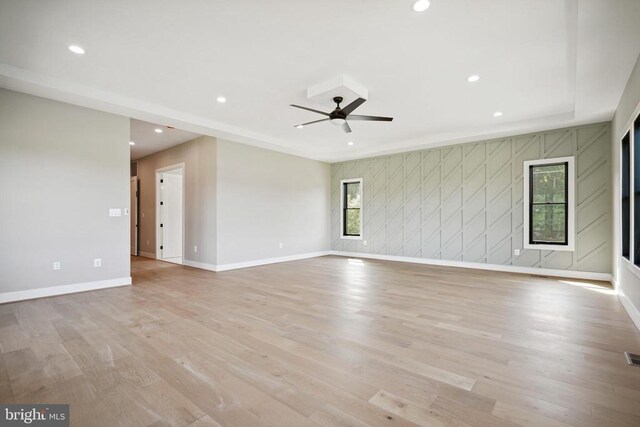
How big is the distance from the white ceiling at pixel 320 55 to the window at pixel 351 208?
349 centimetres

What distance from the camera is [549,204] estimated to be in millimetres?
5523

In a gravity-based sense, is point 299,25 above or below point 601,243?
above

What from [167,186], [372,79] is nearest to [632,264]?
[372,79]

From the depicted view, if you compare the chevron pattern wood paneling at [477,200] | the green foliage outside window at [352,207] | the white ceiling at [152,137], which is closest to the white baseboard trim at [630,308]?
the chevron pattern wood paneling at [477,200]

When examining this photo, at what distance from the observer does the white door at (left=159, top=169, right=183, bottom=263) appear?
25.1 ft

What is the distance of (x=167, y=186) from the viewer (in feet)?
25.3

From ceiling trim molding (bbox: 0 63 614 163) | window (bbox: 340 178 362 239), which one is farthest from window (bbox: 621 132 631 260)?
window (bbox: 340 178 362 239)

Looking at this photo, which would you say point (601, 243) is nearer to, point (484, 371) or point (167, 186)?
point (484, 371)

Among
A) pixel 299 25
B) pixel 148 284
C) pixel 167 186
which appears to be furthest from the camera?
pixel 167 186

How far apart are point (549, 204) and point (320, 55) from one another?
519 centimetres

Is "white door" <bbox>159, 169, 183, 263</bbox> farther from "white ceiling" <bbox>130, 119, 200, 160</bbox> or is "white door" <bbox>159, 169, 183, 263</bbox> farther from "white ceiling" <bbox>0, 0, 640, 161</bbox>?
"white ceiling" <bbox>0, 0, 640, 161</bbox>

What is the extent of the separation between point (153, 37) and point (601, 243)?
23.5 ft

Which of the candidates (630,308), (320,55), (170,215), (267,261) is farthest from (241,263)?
(630,308)

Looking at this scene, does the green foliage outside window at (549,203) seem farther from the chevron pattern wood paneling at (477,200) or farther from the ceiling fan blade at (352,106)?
the ceiling fan blade at (352,106)
